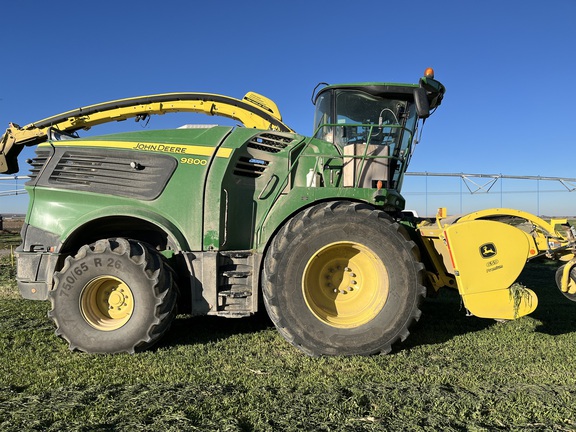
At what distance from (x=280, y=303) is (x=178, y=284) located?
3.70 feet

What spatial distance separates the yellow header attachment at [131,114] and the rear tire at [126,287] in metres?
2.36

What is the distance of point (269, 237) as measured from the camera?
4168mm

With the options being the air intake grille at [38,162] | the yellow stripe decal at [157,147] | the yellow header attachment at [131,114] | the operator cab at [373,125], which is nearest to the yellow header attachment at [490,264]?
the operator cab at [373,125]

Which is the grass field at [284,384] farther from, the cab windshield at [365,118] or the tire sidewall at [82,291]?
the cab windshield at [365,118]

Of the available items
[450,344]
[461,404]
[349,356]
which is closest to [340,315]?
[349,356]

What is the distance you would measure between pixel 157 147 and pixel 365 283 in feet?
8.32

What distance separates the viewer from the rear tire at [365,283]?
3807mm

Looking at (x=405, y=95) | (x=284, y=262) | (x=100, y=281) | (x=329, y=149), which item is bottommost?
(x=100, y=281)

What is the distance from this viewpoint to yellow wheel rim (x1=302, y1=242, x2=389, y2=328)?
395cm

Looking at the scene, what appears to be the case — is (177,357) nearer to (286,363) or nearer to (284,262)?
(286,363)

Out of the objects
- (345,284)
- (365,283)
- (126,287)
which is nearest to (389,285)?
(365,283)

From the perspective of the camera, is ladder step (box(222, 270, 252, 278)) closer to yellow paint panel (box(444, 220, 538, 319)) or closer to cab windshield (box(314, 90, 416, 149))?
cab windshield (box(314, 90, 416, 149))

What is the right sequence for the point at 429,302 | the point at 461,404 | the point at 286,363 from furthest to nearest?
1. the point at 429,302
2. the point at 286,363
3. the point at 461,404

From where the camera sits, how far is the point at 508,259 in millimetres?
4102
